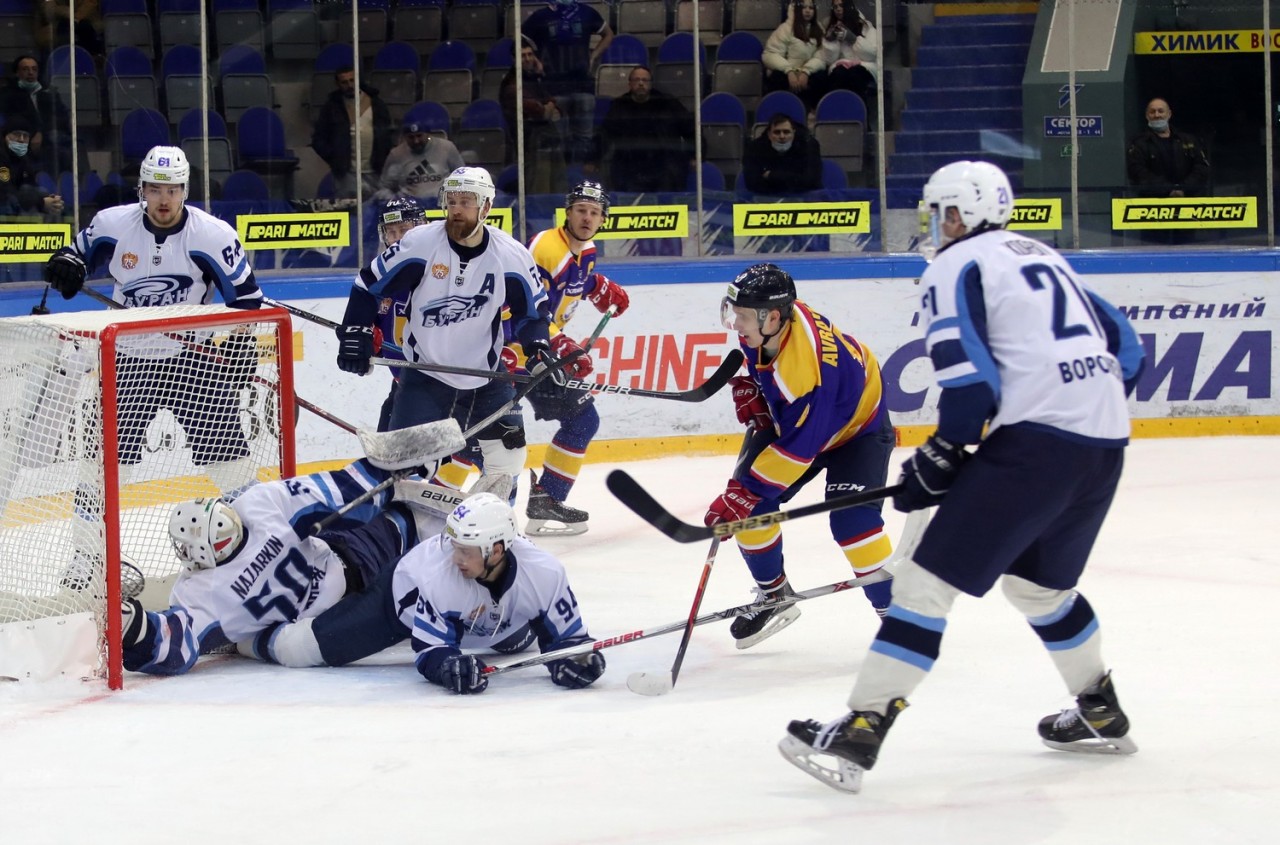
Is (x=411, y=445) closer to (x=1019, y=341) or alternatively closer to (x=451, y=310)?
(x=451, y=310)

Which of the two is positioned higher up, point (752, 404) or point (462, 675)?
point (752, 404)

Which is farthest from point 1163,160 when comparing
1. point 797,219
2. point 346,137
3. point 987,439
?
point 987,439

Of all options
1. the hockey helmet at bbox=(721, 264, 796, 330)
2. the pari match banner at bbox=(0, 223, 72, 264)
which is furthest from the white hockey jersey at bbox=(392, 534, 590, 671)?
the pari match banner at bbox=(0, 223, 72, 264)

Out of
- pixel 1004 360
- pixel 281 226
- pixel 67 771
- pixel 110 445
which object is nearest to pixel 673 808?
pixel 1004 360

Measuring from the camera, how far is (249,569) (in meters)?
3.90

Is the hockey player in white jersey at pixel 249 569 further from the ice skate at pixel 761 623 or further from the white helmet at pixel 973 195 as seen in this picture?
the white helmet at pixel 973 195

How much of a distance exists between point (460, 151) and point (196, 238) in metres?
2.28

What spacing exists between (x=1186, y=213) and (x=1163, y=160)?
25 cm

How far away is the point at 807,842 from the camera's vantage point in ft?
9.04

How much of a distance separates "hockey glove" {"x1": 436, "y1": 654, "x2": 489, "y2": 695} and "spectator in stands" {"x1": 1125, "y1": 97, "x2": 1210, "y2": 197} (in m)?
4.76

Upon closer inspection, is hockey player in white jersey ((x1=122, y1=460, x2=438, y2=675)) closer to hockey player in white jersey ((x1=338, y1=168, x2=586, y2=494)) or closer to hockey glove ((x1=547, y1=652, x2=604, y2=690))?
hockey glove ((x1=547, y1=652, x2=604, y2=690))

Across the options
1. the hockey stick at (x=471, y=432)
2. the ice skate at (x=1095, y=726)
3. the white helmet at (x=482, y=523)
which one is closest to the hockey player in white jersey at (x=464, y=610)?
the white helmet at (x=482, y=523)

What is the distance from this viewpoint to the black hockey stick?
3.16 meters

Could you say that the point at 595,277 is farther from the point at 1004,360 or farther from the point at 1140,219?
the point at 1004,360
